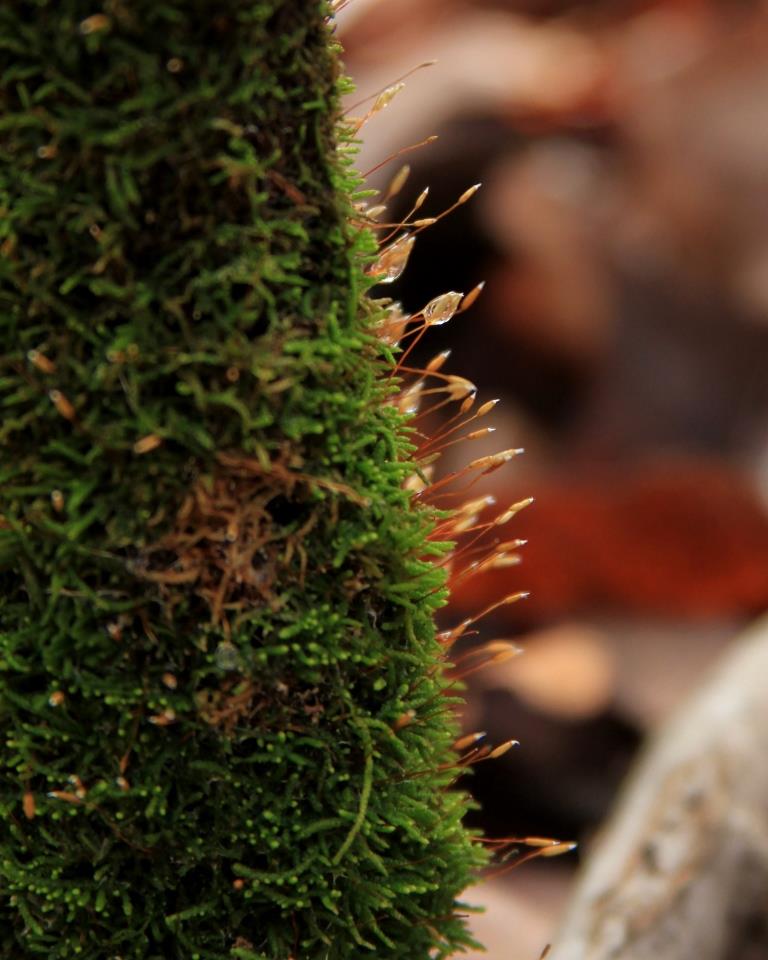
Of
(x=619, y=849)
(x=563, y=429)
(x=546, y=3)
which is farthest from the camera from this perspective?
(x=546, y=3)

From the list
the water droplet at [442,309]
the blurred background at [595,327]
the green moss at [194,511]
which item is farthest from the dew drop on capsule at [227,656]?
Result: the blurred background at [595,327]

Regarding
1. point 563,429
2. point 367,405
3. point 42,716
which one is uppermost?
point 367,405

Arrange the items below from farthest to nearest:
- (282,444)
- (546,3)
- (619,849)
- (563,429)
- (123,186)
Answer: (546,3)
(563,429)
(619,849)
(282,444)
(123,186)

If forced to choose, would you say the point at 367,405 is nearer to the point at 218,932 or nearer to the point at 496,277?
the point at 218,932

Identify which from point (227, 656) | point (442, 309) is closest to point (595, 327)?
point (442, 309)

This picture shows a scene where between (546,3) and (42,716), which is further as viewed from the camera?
(546,3)

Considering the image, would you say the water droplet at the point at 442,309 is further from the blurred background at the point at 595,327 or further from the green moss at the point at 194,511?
the blurred background at the point at 595,327

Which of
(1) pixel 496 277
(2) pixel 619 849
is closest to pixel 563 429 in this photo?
(1) pixel 496 277

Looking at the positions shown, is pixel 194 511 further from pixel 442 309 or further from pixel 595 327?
pixel 595 327
